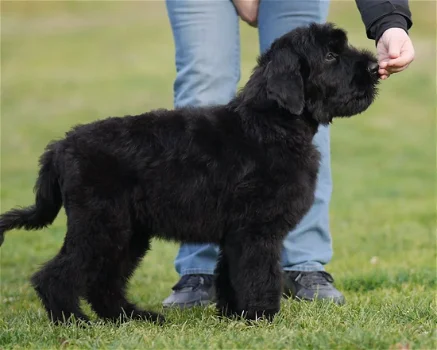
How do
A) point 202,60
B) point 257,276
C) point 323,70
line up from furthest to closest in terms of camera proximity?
point 202,60 → point 323,70 → point 257,276

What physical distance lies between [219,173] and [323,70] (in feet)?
2.63

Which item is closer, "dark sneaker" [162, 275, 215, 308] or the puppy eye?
the puppy eye

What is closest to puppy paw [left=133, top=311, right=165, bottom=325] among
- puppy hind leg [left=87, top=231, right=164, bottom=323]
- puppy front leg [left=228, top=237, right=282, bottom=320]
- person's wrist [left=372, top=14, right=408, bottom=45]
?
puppy hind leg [left=87, top=231, right=164, bottom=323]

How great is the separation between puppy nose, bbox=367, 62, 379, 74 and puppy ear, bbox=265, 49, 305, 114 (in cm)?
42

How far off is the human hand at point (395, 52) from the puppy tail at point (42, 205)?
189 cm

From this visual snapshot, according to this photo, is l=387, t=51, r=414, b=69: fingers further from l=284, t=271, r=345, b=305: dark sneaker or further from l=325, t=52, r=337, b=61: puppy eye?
l=284, t=271, r=345, b=305: dark sneaker

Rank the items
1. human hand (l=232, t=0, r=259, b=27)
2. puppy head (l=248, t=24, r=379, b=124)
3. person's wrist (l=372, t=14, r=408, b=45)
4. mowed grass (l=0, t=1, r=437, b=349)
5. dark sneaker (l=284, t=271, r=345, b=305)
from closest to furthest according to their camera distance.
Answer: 1. mowed grass (l=0, t=1, r=437, b=349)
2. puppy head (l=248, t=24, r=379, b=124)
3. person's wrist (l=372, t=14, r=408, b=45)
4. dark sneaker (l=284, t=271, r=345, b=305)
5. human hand (l=232, t=0, r=259, b=27)

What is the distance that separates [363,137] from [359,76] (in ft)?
40.7

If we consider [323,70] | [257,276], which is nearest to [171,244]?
[257,276]

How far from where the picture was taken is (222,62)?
16.8 ft

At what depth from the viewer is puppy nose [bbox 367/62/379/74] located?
4.40 meters

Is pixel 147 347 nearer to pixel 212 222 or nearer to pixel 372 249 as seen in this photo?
pixel 212 222

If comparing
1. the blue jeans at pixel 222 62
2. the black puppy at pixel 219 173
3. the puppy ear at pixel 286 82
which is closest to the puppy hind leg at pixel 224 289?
the black puppy at pixel 219 173

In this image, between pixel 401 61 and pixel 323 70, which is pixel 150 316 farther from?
pixel 401 61
